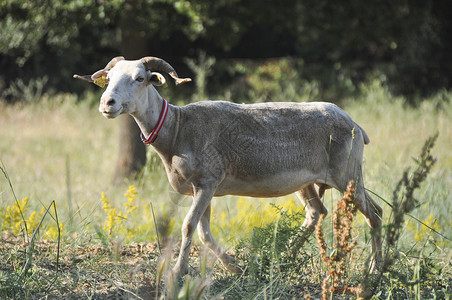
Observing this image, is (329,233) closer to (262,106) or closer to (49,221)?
(262,106)

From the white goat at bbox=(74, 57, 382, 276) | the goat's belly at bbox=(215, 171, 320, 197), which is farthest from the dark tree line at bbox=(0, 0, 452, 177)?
the goat's belly at bbox=(215, 171, 320, 197)

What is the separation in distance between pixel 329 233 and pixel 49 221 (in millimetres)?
2534

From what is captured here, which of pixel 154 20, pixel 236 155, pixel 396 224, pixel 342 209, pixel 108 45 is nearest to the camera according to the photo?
pixel 396 224

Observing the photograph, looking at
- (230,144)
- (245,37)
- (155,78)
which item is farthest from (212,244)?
(245,37)

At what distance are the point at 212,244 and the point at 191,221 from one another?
0.32m

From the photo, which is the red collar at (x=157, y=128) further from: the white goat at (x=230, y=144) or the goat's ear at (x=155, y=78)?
the goat's ear at (x=155, y=78)

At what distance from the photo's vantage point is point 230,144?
13.0ft

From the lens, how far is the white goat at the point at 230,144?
375 cm

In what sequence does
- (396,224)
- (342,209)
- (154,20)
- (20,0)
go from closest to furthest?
(396,224) → (342,209) → (20,0) → (154,20)

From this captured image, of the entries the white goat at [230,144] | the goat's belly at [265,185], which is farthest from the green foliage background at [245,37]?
the goat's belly at [265,185]

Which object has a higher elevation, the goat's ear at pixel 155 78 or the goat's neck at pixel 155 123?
the goat's ear at pixel 155 78

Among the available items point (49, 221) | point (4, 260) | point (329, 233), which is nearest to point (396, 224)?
point (329, 233)

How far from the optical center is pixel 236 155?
13.0 feet

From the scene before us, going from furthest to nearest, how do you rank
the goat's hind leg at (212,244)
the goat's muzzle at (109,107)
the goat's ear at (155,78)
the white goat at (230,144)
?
1. the goat's hind leg at (212,244)
2. the white goat at (230,144)
3. the goat's ear at (155,78)
4. the goat's muzzle at (109,107)
